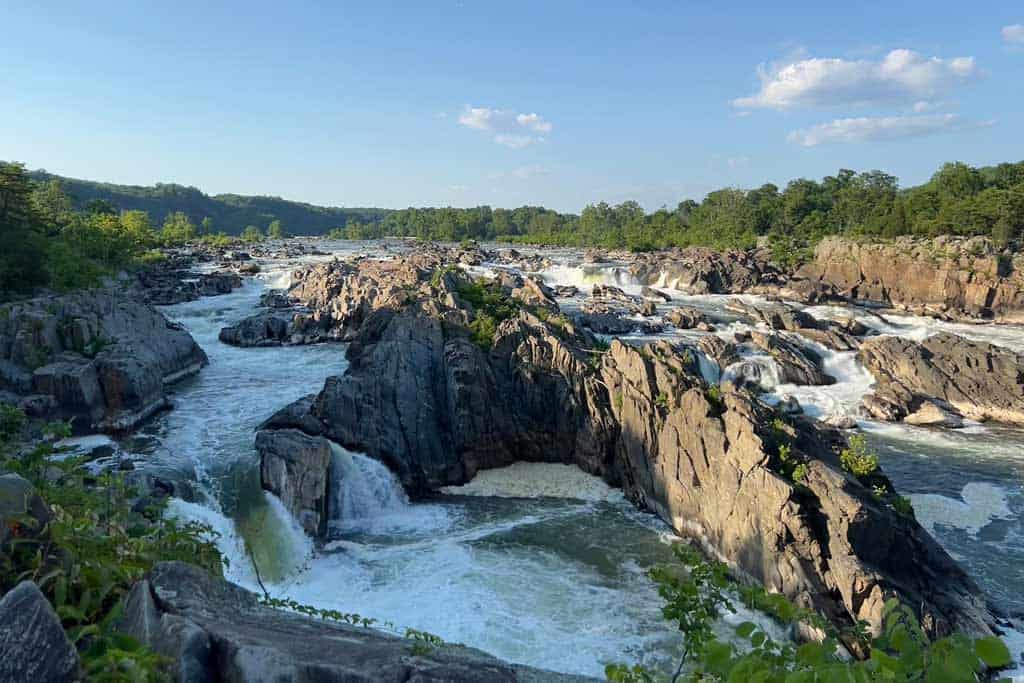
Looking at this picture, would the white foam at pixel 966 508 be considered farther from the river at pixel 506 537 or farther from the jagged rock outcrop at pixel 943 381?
the jagged rock outcrop at pixel 943 381

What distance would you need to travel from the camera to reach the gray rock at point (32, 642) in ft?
13.0

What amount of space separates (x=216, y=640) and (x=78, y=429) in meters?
24.7

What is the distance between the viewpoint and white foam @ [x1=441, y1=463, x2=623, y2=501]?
24.2 metres

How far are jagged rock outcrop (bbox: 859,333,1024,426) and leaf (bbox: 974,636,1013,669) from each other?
3415 cm

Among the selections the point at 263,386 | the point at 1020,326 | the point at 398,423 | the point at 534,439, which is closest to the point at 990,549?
the point at 534,439

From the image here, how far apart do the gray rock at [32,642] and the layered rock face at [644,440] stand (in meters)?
16.1

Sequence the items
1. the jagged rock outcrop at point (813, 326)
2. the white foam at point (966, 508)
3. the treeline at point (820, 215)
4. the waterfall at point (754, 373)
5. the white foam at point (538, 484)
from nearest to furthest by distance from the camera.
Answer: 1. the white foam at point (966, 508)
2. the white foam at point (538, 484)
3. the waterfall at point (754, 373)
4. the jagged rock outcrop at point (813, 326)
5. the treeline at point (820, 215)

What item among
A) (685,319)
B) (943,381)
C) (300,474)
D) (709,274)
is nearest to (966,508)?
(943,381)

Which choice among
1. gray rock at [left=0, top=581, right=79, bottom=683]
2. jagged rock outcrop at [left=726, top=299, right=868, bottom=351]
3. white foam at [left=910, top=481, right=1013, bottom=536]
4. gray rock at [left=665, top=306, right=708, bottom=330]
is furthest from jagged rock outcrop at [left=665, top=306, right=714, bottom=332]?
gray rock at [left=0, top=581, right=79, bottom=683]

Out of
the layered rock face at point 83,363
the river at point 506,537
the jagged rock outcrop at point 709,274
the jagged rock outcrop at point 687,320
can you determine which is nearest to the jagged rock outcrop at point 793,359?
the river at point 506,537

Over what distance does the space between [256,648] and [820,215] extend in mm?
103785

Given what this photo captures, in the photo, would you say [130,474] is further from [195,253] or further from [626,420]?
[195,253]

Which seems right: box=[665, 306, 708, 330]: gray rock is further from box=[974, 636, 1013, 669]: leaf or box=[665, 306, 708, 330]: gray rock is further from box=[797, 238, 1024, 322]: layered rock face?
box=[974, 636, 1013, 669]: leaf

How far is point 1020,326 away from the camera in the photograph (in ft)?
169
